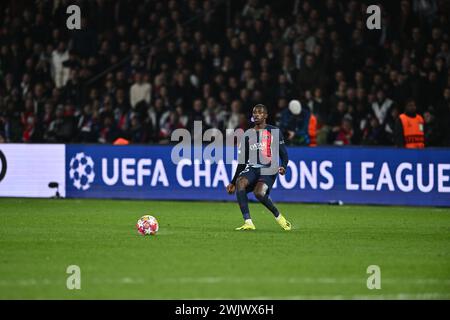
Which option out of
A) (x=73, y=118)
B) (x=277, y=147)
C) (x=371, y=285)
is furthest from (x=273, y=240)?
(x=73, y=118)

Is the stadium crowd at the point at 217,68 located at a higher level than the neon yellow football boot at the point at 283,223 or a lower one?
higher

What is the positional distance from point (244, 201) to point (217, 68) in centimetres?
1016

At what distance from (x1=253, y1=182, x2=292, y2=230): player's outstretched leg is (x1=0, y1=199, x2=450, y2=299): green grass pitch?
0.58ft

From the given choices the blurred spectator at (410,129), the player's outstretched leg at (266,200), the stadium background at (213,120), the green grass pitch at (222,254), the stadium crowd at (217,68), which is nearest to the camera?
the green grass pitch at (222,254)

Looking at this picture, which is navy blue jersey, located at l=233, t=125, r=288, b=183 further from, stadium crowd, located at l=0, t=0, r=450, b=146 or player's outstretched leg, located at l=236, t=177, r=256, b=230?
stadium crowd, located at l=0, t=0, r=450, b=146

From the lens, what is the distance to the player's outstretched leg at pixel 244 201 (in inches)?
635

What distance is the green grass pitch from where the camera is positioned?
406 inches

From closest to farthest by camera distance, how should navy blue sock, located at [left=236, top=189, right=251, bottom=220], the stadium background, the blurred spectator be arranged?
the stadium background < navy blue sock, located at [left=236, top=189, right=251, bottom=220] < the blurred spectator

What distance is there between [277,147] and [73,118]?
423 inches

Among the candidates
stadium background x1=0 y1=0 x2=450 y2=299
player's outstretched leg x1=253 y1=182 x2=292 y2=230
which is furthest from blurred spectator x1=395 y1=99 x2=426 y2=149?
player's outstretched leg x1=253 y1=182 x2=292 y2=230

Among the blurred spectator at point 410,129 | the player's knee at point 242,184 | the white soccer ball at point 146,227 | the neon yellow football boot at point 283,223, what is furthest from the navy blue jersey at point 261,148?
the blurred spectator at point 410,129

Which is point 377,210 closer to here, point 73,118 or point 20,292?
point 73,118

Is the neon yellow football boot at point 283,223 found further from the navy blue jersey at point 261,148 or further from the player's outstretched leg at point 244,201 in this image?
the navy blue jersey at point 261,148

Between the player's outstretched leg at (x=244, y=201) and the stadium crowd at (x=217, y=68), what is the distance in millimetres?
6534
